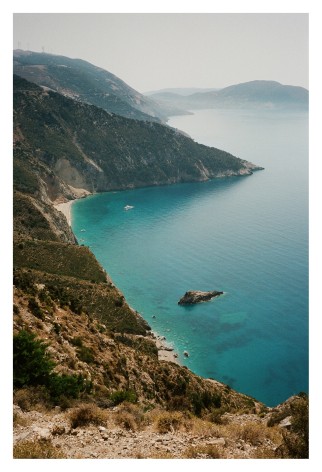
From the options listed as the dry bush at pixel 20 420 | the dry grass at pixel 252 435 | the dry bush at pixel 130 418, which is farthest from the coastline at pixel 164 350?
the dry bush at pixel 20 420

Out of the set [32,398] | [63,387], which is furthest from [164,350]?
[32,398]

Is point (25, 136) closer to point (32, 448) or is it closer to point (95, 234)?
point (95, 234)

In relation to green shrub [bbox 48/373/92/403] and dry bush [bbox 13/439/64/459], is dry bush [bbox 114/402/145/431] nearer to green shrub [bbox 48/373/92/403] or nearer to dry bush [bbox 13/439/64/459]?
green shrub [bbox 48/373/92/403]

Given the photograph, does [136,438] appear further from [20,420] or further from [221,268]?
[221,268]

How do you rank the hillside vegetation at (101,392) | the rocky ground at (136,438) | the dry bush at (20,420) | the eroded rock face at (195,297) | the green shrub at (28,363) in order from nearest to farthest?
the rocky ground at (136,438) < the hillside vegetation at (101,392) < the dry bush at (20,420) < the green shrub at (28,363) < the eroded rock face at (195,297)

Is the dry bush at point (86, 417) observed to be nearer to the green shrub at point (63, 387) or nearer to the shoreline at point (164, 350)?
the green shrub at point (63, 387)
